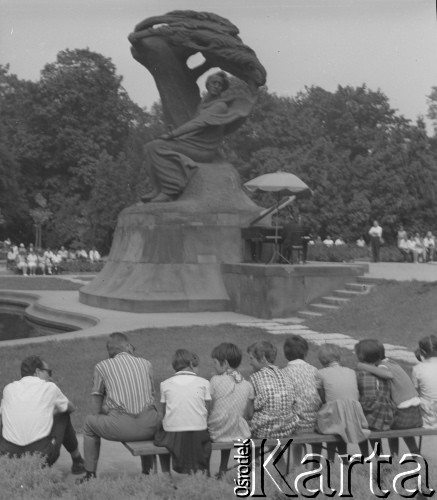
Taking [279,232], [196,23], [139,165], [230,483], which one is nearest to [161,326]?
[279,232]

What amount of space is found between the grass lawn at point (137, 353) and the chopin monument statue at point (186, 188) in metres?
3.78

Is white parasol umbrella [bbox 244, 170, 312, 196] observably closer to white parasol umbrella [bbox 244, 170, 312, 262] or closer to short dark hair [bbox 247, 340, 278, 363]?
white parasol umbrella [bbox 244, 170, 312, 262]

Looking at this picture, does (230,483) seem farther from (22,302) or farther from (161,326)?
(22,302)

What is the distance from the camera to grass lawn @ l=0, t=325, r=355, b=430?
9.55 metres

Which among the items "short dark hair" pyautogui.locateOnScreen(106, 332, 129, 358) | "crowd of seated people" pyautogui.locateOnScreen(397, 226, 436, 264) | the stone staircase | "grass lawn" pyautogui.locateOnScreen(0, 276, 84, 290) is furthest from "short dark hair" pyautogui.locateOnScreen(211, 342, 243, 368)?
"crowd of seated people" pyautogui.locateOnScreen(397, 226, 436, 264)

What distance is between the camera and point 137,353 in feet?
39.1

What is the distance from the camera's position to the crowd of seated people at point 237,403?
584cm

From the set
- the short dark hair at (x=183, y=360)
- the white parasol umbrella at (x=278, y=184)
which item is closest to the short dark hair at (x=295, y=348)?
the short dark hair at (x=183, y=360)

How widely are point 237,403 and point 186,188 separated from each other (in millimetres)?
13652

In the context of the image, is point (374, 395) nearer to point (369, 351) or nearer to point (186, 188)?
point (369, 351)

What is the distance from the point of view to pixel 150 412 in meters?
6.01

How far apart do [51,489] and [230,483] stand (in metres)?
1.10

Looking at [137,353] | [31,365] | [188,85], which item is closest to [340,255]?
[188,85]

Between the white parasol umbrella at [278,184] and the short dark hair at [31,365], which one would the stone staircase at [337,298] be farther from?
the short dark hair at [31,365]
